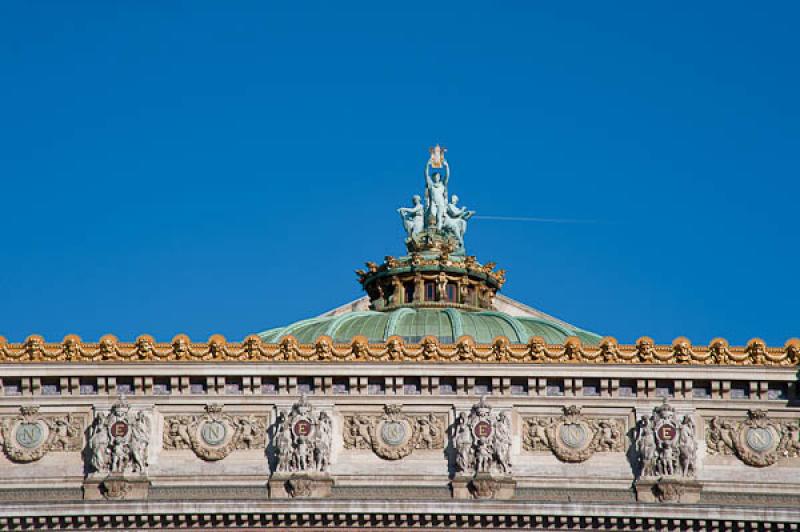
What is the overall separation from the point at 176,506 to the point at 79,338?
5.84 metres

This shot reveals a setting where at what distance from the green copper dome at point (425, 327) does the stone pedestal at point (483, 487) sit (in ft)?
25.0

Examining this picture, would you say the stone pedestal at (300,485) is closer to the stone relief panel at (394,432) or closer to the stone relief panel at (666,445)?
the stone relief panel at (394,432)

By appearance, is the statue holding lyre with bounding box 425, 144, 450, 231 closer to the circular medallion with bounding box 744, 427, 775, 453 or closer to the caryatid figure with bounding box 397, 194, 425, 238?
the caryatid figure with bounding box 397, 194, 425, 238

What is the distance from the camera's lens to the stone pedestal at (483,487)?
194 ft

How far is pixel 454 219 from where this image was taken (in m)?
A: 75.6

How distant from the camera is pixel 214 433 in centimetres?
6066

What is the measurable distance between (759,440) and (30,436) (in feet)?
66.7

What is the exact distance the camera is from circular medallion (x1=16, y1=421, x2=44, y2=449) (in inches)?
2398

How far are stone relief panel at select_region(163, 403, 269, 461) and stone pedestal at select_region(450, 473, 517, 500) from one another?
5.60 m

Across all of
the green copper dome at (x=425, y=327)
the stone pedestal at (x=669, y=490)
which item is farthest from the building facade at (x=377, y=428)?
the green copper dome at (x=425, y=327)

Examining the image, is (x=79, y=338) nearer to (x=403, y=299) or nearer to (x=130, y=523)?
(x=130, y=523)

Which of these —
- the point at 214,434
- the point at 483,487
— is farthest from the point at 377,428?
the point at 214,434

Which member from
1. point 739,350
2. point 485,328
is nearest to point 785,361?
point 739,350

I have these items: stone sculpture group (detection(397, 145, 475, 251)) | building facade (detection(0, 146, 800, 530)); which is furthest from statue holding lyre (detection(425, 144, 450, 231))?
building facade (detection(0, 146, 800, 530))
